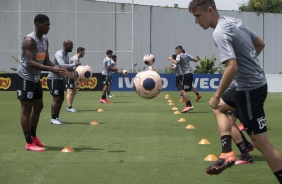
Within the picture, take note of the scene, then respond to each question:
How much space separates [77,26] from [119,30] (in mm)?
2551

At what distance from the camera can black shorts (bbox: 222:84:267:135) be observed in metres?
7.05

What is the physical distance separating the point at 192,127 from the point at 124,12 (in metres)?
23.2

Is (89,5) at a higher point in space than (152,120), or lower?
higher

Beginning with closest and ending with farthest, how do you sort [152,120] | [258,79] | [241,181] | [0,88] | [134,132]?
[258,79], [241,181], [134,132], [152,120], [0,88]

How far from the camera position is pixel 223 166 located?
728 cm

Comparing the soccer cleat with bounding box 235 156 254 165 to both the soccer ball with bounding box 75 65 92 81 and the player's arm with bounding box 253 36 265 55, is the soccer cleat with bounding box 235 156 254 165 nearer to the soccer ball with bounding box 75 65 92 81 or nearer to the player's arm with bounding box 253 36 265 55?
the player's arm with bounding box 253 36 265 55

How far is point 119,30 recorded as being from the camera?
38781 mm

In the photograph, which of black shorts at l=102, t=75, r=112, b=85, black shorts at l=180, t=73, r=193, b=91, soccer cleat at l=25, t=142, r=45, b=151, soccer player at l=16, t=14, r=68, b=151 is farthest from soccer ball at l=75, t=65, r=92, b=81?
soccer cleat at l=25, t=142, r=45, b=151

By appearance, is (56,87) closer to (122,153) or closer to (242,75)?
(122,153)

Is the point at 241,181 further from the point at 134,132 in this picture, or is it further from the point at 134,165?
the point at 134,132

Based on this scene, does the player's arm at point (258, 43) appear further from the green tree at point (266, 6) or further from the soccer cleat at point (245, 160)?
the green tree at point (266, 6)

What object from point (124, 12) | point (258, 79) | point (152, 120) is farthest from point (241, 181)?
point (124, 12)

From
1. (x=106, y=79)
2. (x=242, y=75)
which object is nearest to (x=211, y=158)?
(x=242, y=75)

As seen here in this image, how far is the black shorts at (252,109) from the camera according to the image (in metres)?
7.05
